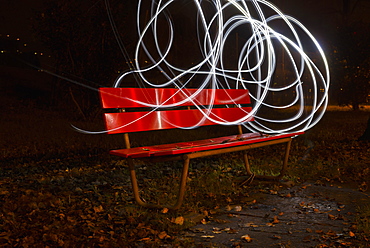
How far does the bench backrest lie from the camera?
14.6ft

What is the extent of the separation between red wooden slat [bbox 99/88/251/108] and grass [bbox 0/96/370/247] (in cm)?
101

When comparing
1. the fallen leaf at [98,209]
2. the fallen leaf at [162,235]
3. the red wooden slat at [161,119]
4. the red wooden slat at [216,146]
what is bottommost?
the fallen leaf at [162,235]

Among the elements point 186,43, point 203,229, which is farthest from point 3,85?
point 203,229

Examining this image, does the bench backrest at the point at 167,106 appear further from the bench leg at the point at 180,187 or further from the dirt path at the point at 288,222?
the dirt path at the point at 288,222

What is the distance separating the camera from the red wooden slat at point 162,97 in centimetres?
445

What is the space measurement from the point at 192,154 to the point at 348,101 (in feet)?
65.0

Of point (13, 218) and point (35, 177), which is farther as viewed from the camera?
point (35, 177)

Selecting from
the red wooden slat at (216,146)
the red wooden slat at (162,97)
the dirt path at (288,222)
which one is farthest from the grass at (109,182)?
the red wooden slat at (162,97)

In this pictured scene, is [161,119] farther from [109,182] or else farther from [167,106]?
[109,182]

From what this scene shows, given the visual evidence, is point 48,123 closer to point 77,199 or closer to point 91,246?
point 77,199

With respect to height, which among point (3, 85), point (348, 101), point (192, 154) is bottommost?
point (348, 101)

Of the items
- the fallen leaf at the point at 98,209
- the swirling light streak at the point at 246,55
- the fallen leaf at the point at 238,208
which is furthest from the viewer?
the swirling light streak at the point at 246,55

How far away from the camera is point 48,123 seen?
12719 mm

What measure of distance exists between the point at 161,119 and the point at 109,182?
1.15 meters
